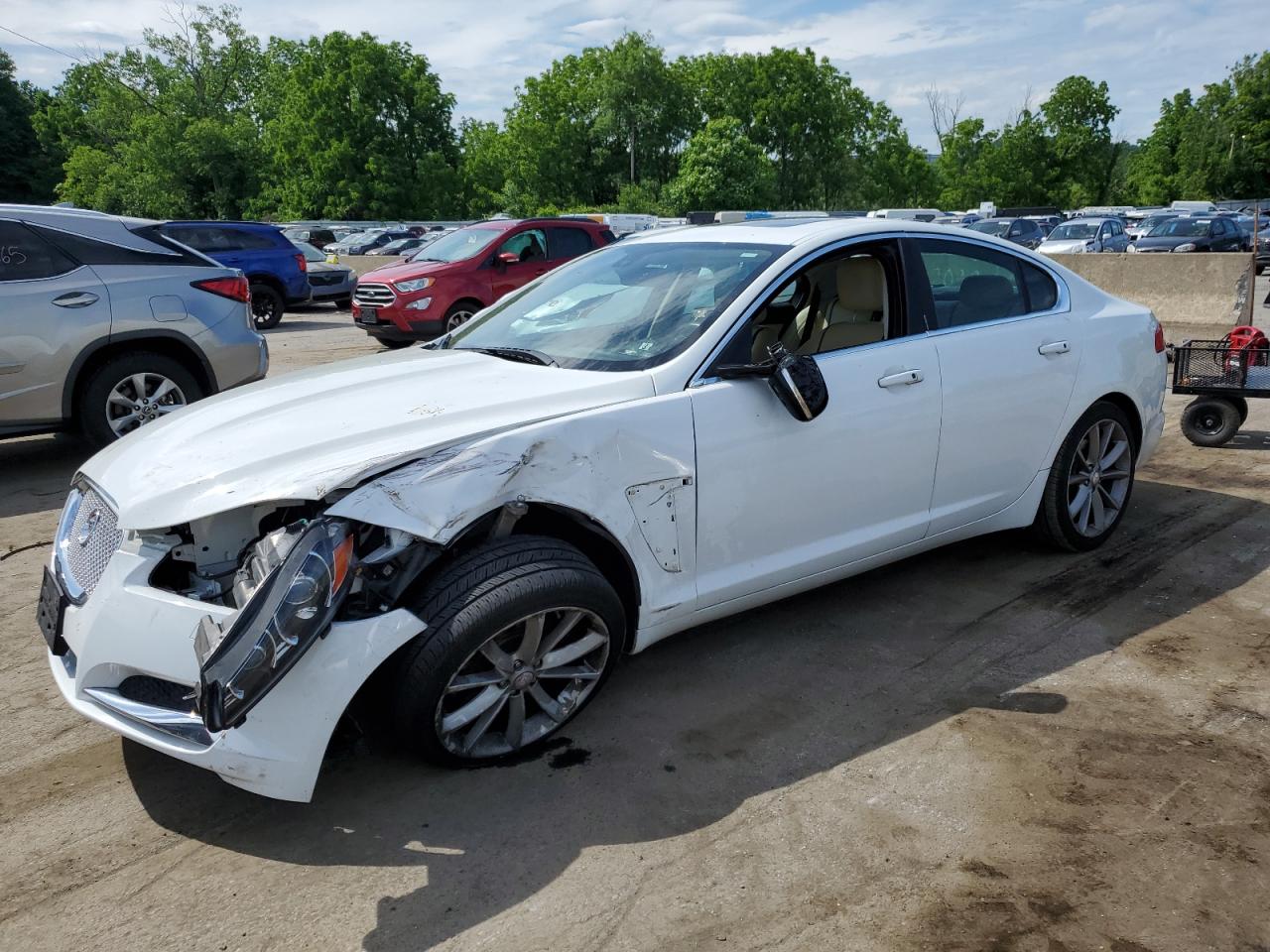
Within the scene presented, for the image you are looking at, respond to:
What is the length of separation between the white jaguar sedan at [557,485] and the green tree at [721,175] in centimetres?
5982

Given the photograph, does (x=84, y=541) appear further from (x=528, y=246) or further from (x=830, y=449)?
(x=528, y=246)

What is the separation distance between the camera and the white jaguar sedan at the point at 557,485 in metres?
2.77

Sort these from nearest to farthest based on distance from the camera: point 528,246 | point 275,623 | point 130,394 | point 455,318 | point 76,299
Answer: point 275,623
point 76,299
point 130,394
point 455,318
point 528,246

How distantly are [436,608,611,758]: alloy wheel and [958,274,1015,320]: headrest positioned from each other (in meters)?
2.34

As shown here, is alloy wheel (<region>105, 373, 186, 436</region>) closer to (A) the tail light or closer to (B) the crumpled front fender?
(A) the tail light

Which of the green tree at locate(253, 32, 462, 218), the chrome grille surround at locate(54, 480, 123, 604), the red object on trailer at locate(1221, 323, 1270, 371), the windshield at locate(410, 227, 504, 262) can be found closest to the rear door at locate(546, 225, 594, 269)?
the windshield at locate(410, 227, 504, 262)

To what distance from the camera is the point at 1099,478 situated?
5055 mm

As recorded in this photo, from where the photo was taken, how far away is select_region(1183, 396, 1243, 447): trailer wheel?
7.34m

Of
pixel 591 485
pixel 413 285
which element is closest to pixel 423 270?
pixel 413 285

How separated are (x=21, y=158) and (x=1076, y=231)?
76361 millimetres

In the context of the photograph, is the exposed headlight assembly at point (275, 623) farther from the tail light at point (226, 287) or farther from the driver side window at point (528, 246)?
the driver side window at point (528, 246)

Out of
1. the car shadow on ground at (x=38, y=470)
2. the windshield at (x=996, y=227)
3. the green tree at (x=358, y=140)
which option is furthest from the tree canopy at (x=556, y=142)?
the car shadow on ground at (x=38, y=470)

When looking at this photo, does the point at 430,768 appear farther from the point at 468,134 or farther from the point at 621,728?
the point at 468,134

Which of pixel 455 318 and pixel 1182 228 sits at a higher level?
pixel 1182 228
